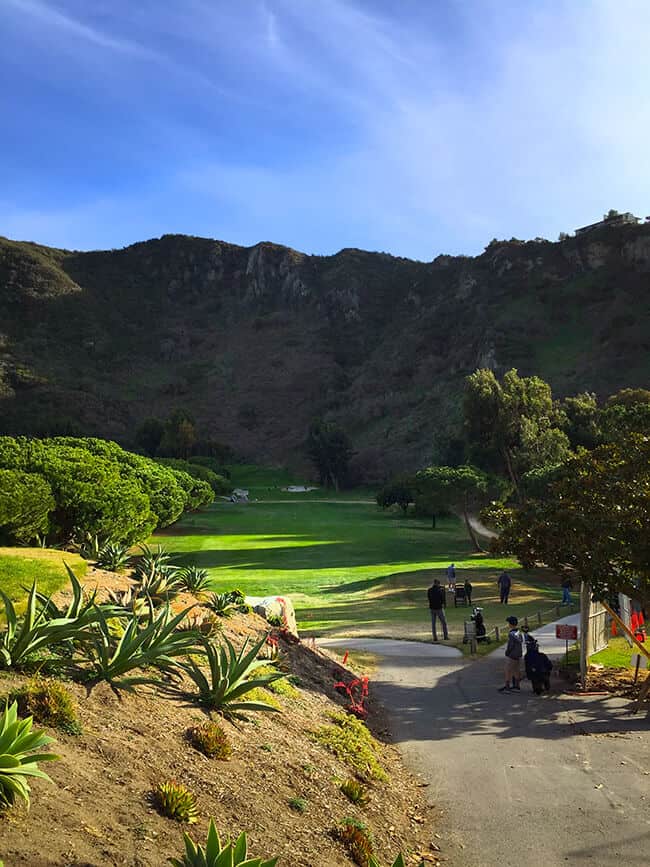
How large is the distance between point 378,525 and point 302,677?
5438cm

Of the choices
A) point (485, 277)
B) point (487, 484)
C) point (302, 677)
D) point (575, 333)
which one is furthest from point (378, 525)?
point (485, 277)

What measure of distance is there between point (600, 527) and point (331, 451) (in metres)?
101

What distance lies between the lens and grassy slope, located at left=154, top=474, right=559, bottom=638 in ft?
90.1

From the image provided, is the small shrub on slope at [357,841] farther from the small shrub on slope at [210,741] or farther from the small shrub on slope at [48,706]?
the small shrub on slope at [48,706]

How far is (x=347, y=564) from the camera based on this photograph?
43.4 meters

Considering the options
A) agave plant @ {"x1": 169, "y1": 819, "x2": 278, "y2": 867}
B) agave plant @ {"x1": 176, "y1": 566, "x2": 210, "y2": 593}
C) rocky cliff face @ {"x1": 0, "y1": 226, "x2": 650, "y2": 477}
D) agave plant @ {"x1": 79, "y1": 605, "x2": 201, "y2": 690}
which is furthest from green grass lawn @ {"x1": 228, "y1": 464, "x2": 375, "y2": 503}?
agave plant @ {"x1": 169, "y1": 819, "x2": 278, "y2": 867}

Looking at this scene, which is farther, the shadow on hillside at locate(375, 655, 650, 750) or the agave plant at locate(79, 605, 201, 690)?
the shadow on hillside at locate(375, 655, 650, 750)

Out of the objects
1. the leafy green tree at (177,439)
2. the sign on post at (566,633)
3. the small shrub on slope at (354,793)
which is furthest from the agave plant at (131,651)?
the leafy green tree at (177,439)

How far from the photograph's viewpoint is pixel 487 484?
52156 mm

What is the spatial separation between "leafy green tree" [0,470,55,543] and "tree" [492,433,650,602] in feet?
49.0

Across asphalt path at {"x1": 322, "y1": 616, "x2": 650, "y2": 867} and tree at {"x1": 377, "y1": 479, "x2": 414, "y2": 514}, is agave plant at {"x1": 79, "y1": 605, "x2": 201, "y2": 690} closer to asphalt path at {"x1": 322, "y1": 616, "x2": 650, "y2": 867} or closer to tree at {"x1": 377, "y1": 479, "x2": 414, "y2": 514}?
asphalt path at {"x1": 322, "y1": 616, "x2": 650, "y2": 867}

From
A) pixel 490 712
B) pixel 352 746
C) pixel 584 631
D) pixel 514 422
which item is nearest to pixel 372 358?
pixel 514 422

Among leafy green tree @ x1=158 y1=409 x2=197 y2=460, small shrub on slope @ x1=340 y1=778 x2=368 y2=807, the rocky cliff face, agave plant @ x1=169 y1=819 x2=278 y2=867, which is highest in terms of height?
the rocky cliff face

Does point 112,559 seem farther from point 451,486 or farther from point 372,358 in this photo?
point 372,358
